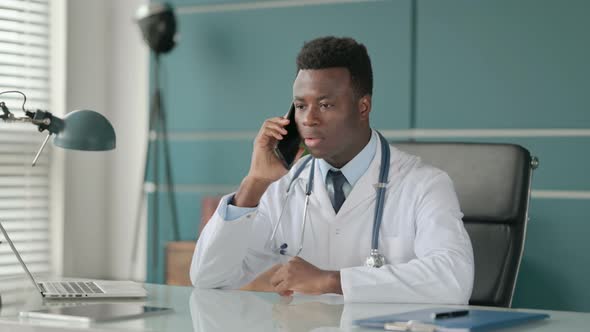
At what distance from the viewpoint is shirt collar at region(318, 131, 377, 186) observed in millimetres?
2426

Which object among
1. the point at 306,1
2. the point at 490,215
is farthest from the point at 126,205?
the point at 490,215

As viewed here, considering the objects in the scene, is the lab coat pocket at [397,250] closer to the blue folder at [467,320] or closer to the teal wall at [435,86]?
the blue folder at [467,320]

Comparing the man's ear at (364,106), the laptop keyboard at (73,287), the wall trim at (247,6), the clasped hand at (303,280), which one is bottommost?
the laptop keyboard at (73,287)

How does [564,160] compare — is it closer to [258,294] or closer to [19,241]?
[258,294]

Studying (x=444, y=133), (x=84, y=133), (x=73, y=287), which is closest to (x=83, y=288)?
(x=73, y=287)

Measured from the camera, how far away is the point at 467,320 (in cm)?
153

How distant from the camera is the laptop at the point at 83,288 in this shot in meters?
1.91

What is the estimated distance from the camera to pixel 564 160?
3604 millimetres

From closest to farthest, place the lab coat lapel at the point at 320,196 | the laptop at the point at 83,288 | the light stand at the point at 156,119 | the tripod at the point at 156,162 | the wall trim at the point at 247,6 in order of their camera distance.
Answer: the laptop at the point at 83,288 → the lab coat lapel at the point at 320,196 → the wall trim at the point at 247,6 → the light stand at the point at 156,119 → the tripod at the point at 156,162

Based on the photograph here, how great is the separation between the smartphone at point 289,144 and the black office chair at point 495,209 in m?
0.43

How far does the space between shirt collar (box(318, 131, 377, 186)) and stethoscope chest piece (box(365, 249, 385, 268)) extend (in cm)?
31

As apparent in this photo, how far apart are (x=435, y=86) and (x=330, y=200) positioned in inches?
61.5

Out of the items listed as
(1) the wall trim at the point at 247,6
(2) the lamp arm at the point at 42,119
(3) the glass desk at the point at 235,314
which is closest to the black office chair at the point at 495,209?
(3) the glass desk at the point at 235,314

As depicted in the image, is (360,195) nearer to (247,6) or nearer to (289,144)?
(289,144)
